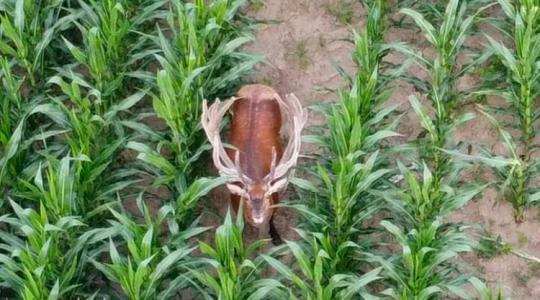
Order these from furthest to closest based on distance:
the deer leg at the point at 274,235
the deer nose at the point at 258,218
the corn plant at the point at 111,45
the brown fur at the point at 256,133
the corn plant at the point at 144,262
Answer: the corn plant at the point at 111,45, the deer leg at the point at 274,235, the brown fur at the point at 256,133, the deer nose at the point at 258,218, the corn plant at the point at 144,262

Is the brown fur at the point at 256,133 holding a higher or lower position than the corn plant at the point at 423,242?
higher

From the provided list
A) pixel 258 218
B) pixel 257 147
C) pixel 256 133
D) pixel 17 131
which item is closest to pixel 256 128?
pixel 256 133

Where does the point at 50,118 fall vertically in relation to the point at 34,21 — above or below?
below

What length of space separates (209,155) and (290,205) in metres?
0.83

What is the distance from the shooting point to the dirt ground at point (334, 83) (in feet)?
22.0

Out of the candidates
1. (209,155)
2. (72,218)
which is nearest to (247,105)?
(209,155)

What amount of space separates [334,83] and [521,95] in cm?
134

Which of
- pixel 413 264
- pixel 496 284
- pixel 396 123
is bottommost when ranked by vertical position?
pixel 496 284

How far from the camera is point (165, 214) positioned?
20.5 feet

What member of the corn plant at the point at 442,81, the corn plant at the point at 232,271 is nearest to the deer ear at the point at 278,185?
the corn plant at the point at 232,271

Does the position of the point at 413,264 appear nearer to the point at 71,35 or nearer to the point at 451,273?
the point at 451,273

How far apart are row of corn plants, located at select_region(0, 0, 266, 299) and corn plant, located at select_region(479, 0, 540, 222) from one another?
65.2 inches

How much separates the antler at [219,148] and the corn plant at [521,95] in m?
1.62

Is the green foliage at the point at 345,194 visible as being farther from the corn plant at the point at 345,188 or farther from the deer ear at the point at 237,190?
the deer ear at the point at 237,190
